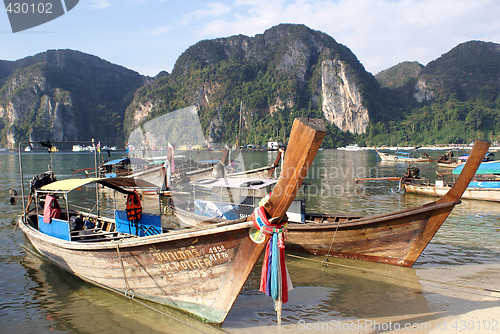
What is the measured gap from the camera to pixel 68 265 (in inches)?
326

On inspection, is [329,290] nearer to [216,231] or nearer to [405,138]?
[216,231]

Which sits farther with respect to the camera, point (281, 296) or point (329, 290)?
point (329, 290)

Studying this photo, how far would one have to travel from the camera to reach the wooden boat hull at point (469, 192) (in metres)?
18.4

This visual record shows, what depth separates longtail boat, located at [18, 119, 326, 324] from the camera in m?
4.36

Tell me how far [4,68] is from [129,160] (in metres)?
212

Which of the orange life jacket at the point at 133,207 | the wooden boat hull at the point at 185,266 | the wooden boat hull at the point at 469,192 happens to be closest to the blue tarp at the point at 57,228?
the wooden boat hull at the point at 185,266

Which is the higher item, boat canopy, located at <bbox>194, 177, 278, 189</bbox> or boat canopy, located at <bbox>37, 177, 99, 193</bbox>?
boat canopy, located at <bbox>37, 177, 99, 193</bbox>

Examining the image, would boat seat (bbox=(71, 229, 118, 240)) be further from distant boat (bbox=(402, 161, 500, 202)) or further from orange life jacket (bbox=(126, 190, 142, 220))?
distant boat (bbox=(402, 161, 500, 202))

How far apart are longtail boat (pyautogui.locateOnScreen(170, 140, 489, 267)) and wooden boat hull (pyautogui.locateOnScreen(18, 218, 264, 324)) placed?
467 centimetres

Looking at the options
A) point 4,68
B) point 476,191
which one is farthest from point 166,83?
point 476,191

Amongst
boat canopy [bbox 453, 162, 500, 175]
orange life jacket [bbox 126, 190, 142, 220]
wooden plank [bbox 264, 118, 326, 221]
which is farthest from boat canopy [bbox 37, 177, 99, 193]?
boat canopy [bbox 453, 162, 500, 175]

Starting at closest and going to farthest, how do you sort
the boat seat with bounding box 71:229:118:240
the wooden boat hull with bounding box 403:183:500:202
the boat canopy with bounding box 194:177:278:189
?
the boat seat with bounding box 71:229:118:240 → the boat canopy with bounding box 194:177:278:189 → the wooden boat hull with bounding box 403:183:500:202

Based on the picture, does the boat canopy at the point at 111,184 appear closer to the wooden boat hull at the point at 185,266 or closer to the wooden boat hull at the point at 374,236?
the wooden boat hull at the point at 185,266

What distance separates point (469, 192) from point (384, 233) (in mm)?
14317
